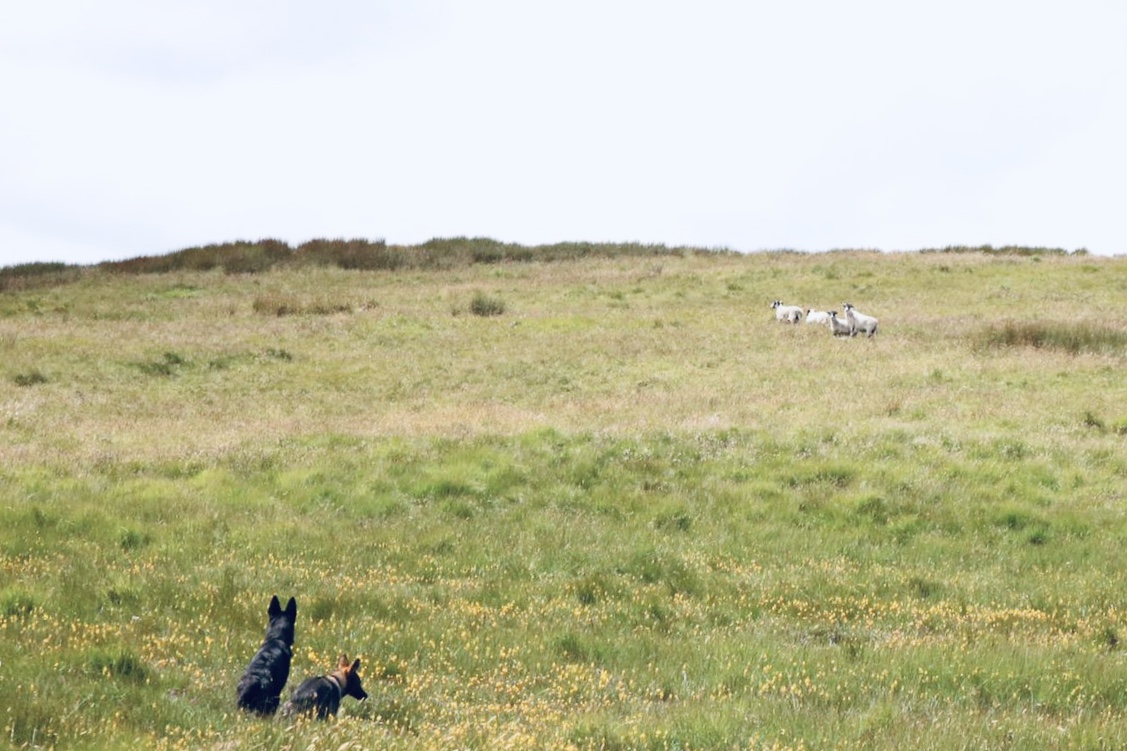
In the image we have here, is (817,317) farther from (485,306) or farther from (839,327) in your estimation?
(485,306)

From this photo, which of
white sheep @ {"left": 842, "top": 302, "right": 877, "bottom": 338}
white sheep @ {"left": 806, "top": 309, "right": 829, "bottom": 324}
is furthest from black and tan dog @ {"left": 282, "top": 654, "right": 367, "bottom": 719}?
white sheep @ {"left": 806, "top": 309, "right": 829, "bottom": 324}

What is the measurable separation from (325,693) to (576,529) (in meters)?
8.44

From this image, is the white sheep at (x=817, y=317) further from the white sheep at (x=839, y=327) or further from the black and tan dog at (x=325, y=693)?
the black and tan dog at (x=325, y=693)

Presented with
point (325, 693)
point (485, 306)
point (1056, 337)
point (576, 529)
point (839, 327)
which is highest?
point (485, 306)

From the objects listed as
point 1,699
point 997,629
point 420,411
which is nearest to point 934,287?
point 420,411

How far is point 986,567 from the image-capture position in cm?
1399

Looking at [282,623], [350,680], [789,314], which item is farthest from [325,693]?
[789,314]

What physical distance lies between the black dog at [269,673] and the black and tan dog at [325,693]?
0.72ft

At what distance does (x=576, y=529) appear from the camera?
15.0 m

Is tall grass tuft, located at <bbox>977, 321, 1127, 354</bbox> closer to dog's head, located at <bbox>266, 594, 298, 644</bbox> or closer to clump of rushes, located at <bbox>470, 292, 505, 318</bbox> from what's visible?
clump of rushes, located at <bbox>470, 292, 505, 318</bbox>

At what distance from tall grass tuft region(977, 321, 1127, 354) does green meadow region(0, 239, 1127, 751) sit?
12cm

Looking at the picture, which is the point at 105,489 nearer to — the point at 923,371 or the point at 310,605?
the point at 310,605

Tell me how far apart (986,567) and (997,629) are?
3423mm

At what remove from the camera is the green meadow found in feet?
24.6
